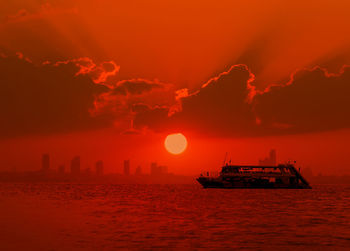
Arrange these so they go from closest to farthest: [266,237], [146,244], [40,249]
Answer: [40,249]
[146,244]
[266,237]

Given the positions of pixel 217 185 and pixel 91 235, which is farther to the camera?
pixel 217 185

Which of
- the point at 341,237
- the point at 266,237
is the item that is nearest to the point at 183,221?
the point at 266,237

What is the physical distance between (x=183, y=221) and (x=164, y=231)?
13.2 m

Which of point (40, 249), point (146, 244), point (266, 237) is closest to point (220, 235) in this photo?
point (266, 237)

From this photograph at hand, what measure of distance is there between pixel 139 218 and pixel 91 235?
69.9ft

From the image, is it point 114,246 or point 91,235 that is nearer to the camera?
point 114,246

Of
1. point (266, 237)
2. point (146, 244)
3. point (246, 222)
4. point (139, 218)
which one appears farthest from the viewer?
point (139, 218)

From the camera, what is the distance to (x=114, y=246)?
1692 inches

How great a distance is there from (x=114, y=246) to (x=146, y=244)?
10.0 feet

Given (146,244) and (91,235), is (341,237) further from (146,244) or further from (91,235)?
(91,235)

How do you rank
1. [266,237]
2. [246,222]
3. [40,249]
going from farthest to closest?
[246,222]
[266,237]
[40,249]

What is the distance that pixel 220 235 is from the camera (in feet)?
167

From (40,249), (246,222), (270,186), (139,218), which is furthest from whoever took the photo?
(270,186)

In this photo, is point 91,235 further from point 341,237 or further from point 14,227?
point 341,237
